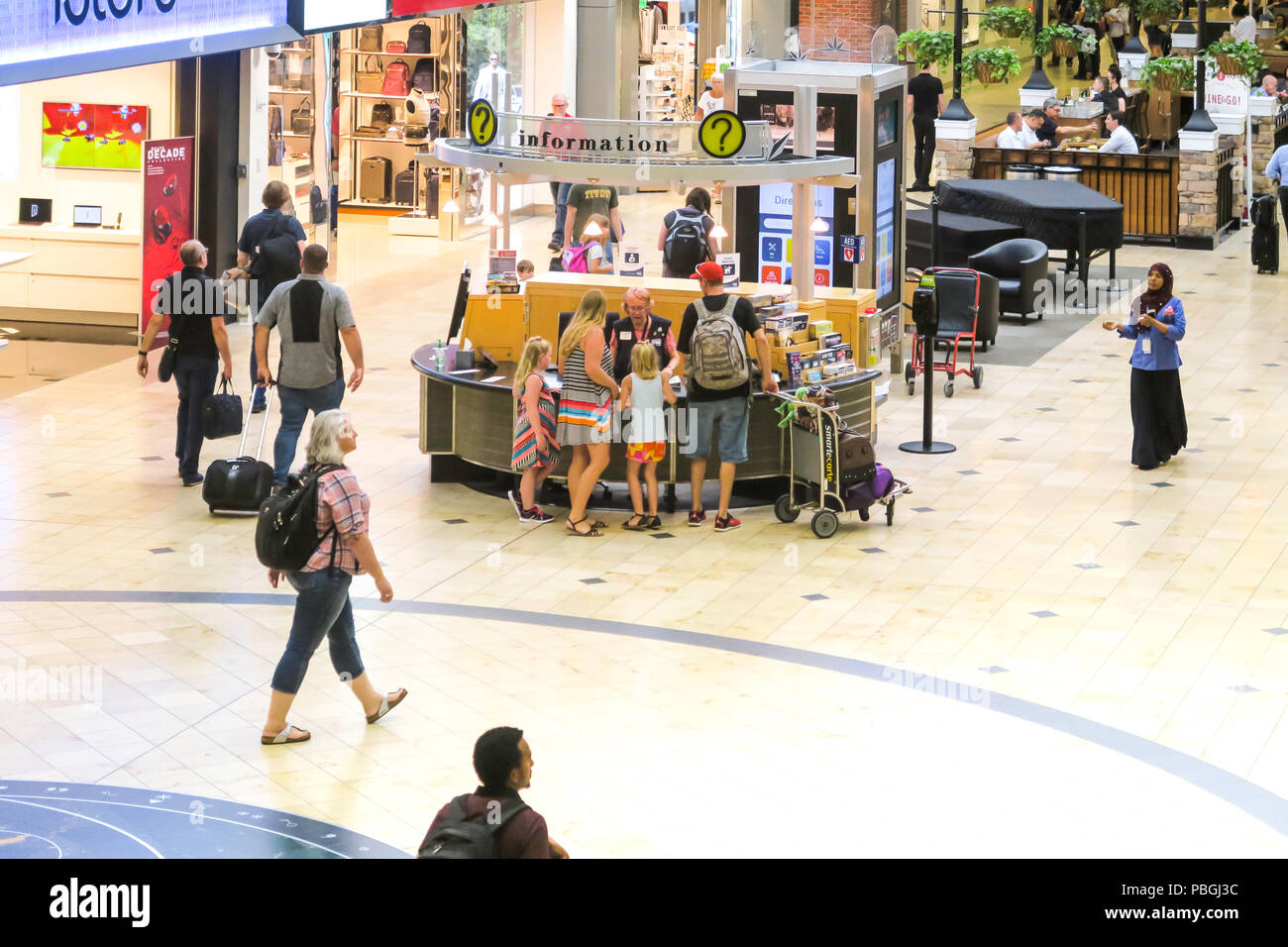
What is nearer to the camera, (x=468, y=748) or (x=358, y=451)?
(x=468, y=748)

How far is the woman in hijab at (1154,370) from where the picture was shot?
40.9 feet

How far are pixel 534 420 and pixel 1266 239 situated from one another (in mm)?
12188

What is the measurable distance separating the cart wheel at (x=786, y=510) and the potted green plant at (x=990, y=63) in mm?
14205

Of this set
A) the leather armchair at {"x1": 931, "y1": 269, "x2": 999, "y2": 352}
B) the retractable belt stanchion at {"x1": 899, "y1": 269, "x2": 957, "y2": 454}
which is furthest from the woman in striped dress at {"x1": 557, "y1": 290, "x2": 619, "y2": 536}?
the leather armchair at {"x1": 931, "y1": 269, "x2": 999, "y2": 352}

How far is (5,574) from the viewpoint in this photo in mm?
9922

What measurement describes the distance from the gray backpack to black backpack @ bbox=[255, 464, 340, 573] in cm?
389

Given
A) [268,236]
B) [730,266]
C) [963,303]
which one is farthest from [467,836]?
[963,303]

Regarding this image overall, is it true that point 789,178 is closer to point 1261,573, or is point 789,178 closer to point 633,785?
point 1261,573

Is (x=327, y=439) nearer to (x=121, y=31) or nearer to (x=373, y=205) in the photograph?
(x=121, y=31)

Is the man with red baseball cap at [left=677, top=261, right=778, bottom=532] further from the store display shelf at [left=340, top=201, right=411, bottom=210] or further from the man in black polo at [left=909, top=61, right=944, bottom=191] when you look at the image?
the store display shelf at [left=340, top=201, right=411, bottom=210]

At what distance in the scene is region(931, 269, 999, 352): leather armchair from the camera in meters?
15.8

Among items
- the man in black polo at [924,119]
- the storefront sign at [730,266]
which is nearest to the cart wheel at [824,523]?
the storefront sign at [730,266]
